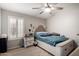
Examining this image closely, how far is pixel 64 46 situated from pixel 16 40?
91cm

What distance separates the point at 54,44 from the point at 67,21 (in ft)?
1.65

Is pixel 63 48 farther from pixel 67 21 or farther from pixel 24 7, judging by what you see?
pixel 24 7

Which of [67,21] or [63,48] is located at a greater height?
[67,21]

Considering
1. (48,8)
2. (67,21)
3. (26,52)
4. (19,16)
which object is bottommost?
(26,52)

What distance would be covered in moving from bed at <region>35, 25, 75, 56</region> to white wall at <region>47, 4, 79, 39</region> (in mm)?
129

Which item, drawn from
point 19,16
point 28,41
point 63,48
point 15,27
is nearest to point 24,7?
point 19,16

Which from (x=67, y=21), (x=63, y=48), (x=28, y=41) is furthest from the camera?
(x=28, y=41)

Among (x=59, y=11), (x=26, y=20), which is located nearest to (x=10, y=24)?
(x=26, y=20)

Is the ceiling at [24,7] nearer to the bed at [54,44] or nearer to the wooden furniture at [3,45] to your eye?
the bed at [54,44]

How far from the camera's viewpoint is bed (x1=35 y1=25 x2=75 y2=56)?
4.71 feet

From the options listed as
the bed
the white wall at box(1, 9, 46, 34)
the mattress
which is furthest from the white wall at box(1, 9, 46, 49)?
the mattress

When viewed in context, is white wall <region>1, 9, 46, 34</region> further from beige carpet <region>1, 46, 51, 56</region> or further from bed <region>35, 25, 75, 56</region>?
beige carpet <region>1, 46, 51, 56</region>

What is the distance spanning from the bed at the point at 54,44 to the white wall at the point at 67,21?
13 centimetres

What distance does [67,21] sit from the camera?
5.02 feet
